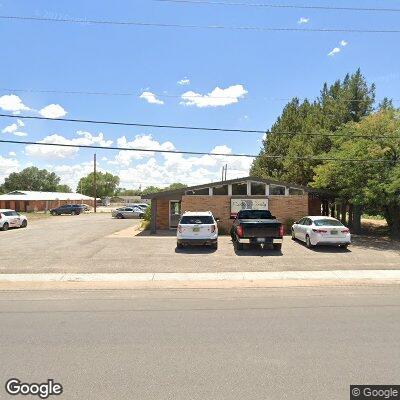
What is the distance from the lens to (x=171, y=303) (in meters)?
8.62

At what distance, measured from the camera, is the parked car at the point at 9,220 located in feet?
94.0

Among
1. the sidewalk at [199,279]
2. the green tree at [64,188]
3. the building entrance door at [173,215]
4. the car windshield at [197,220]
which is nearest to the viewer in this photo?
the sidewalk at [199,279]

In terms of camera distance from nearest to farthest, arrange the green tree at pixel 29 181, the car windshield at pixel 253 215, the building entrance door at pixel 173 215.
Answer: the car windshield at pixel 253 215 → the building entrance door at pixel 173 215 → the green tree at pixel 29 181

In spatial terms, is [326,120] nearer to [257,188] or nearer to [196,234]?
[257,188]

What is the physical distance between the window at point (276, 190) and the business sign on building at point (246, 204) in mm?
742

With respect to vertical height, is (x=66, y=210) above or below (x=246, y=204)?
below

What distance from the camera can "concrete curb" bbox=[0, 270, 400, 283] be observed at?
11.6m

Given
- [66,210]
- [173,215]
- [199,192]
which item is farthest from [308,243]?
[66,210]

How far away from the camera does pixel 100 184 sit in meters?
142

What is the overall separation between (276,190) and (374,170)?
649 cm

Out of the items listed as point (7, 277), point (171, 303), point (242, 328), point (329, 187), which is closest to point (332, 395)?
point (242, 328)

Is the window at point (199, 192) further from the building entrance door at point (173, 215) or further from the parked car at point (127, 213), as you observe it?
the parked car at point (127, 213)

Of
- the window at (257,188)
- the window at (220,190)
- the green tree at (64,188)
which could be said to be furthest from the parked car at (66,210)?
the green tree at (64,188)

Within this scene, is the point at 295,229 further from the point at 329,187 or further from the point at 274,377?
the point at 274,377
